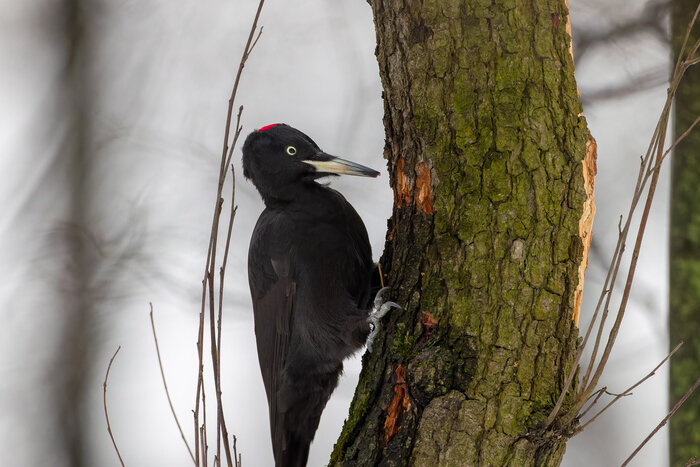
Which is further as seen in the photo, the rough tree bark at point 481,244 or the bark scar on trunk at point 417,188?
the bark scar on trunk at point 417,188

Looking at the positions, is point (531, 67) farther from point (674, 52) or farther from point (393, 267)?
point (674, 52)

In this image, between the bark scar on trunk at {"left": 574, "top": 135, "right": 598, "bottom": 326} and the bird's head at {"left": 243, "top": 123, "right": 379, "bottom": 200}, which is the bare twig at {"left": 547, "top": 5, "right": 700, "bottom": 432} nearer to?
the bark scar on trunk at {"left": 574, "top": 135, "right": 598, "bottom": 326}

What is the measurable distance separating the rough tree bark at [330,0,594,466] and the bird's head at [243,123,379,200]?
736 millimetres

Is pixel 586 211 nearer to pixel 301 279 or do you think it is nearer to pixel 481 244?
pixel 481 244

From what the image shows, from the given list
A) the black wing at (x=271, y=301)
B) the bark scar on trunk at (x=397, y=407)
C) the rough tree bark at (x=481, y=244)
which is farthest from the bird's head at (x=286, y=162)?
the bark scar on trunk at (x=397, y=407)

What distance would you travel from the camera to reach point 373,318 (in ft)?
7.05

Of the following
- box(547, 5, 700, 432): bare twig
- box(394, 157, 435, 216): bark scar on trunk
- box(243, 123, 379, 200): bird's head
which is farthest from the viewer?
box(243, 123, 379, 200): bird's head

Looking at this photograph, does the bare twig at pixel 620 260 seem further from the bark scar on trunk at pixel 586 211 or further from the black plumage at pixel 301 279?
the black plumage at pixel 301 279

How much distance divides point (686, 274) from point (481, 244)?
147cm

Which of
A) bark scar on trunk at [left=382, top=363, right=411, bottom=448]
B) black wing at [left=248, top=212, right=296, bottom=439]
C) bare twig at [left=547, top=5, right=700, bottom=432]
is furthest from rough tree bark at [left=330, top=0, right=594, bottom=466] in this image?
black wing at [left=248, top=212, right=296, bottom=439]

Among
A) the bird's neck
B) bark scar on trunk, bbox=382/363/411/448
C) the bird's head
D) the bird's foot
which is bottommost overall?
bark scar on trunk, bbox=382/363/411/448

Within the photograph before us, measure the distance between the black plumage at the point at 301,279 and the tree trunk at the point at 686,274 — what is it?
1.33 m

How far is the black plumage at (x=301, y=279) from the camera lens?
100 inches

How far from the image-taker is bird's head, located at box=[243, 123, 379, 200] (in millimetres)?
2652
